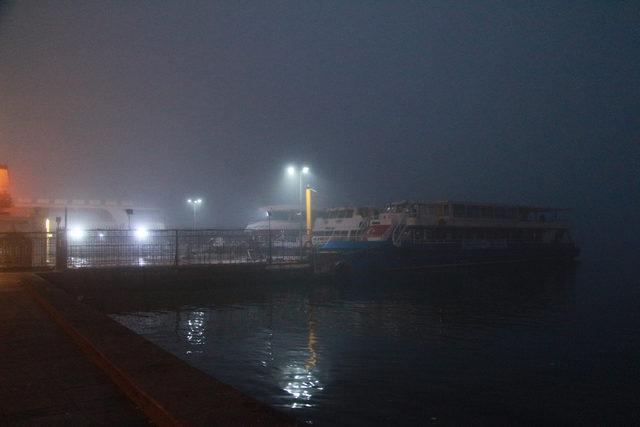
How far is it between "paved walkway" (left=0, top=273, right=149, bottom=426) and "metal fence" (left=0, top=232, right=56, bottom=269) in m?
13.1

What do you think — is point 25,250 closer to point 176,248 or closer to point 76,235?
point 76,235

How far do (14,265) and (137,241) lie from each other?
4686mm

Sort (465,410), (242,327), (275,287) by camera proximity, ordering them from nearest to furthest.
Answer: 1. (465,410)
2. (242,327)
3. (275,287)

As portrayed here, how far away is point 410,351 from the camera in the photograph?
35.0 ft

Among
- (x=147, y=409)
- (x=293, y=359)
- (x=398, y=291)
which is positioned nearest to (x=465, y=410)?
(x=293, y=359)

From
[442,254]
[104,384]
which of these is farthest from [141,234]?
[442,254]

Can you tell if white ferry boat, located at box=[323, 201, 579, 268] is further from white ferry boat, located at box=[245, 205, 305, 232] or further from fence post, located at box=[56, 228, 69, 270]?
fence post, located at box=[56, 228, 69, 270]

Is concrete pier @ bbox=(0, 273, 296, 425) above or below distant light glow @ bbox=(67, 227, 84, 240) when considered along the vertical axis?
below

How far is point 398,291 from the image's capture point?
23609 millimetres

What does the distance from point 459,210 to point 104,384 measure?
3722 centimetres

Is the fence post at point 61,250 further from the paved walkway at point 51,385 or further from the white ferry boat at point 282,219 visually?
the white ferry boat at point 282,219

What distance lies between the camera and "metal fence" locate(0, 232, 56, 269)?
19.4 m

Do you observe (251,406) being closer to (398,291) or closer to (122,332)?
(122,332)

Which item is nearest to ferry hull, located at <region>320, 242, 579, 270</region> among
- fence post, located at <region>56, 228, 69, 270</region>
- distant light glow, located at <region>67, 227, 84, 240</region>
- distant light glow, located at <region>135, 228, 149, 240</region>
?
distant light glow, located at <region>135, 228, 149, 240</region>
